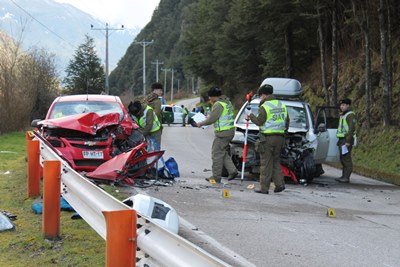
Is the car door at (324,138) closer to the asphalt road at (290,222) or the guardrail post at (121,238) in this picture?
the asphalt road at (290,222)

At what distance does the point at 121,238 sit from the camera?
12.4 feet

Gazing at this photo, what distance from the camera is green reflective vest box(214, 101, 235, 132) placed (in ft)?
36.8

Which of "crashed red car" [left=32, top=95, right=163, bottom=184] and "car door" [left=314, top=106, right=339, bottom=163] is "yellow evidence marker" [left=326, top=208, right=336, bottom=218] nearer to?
"crashed red car" [left=32, top=95, right=163, bottom=184]

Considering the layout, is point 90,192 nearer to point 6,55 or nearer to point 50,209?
point 50,209

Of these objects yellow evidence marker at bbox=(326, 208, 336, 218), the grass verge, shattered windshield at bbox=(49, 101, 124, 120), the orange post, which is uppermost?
shattered windshield at bbox=(49, 101, 124, 120)

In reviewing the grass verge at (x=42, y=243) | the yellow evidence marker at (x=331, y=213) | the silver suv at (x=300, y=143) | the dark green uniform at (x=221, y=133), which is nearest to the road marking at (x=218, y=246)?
the grass verge at (x=42, y=243)

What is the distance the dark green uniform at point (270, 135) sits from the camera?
10203 millimetres

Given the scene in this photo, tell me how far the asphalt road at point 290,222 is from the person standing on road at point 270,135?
0.32 metres

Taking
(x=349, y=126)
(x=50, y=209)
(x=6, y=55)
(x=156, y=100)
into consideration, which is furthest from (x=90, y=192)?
(x=6, y=55)

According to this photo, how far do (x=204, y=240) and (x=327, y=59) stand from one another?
2929 centimetres

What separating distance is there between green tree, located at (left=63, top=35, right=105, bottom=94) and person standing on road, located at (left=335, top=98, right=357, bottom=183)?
45723 mm

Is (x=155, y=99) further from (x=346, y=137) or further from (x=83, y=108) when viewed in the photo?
(x=346, y=137)

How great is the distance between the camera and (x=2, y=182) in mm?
10531

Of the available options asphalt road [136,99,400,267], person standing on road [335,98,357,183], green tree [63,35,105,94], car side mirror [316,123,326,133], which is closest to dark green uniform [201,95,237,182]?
asphalt road [136,99,400,267]
